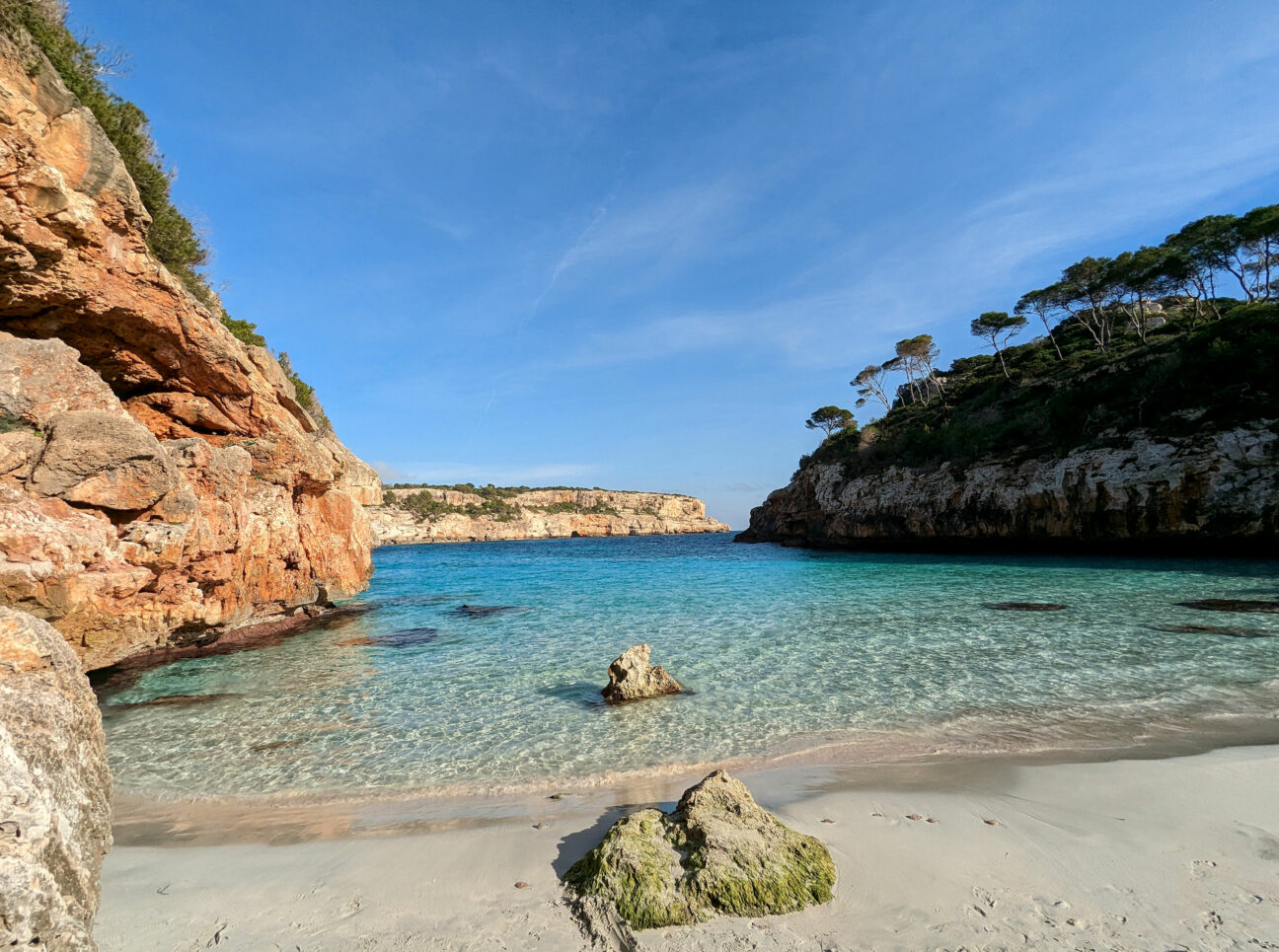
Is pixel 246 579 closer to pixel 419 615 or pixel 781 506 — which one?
pixel 419 615

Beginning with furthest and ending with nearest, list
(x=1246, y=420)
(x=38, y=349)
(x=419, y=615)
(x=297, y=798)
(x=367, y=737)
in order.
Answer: (x=1246, y=420) → (x=419, y=615) → (x=38, y=349) → (x=367, y=737) → (x=297, y=798)

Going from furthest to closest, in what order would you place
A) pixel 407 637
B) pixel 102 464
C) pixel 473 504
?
pixel 473 504
pixel 407 637
pixel 102 464

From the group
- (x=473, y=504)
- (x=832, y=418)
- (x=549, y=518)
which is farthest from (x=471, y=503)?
(x=832, y=418)

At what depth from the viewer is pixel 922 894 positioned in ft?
10.3

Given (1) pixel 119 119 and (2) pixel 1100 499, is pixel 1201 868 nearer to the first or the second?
(1) pixel 119 119

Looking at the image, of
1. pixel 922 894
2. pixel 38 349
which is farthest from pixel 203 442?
pixel 922 894

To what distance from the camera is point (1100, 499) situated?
2648cm

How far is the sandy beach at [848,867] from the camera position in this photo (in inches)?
114

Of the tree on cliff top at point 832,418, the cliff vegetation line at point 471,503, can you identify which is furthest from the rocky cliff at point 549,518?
the tree on cliff top at point 832,418

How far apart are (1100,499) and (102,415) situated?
113 ft

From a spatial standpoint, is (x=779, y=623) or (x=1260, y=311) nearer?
(x=779, y=623)

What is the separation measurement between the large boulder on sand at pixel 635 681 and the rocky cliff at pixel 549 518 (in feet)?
302

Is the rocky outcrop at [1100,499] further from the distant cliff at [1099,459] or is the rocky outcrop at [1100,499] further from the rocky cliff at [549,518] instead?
the rocky cliff at [549,518]

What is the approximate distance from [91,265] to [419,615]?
10.6 metres
